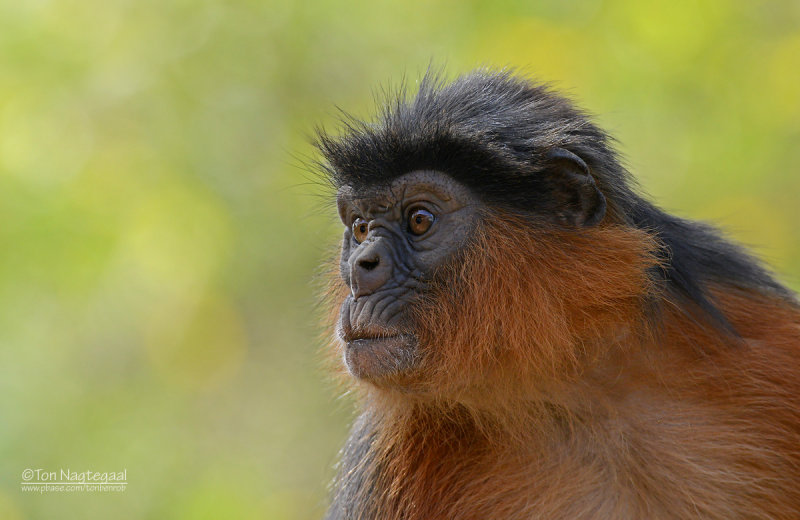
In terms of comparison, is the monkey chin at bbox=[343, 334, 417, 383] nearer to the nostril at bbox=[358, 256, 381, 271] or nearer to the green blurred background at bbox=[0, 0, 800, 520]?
the nostril at bbox=[358, 256, 381, 271]

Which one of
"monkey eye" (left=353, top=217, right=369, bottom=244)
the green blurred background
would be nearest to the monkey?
"monkey eye" (left=353, top=217, right=369, bottom=244)

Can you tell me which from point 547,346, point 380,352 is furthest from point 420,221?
point 547,346

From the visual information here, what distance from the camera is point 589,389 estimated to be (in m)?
5.32

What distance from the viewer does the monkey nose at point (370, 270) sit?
522cm

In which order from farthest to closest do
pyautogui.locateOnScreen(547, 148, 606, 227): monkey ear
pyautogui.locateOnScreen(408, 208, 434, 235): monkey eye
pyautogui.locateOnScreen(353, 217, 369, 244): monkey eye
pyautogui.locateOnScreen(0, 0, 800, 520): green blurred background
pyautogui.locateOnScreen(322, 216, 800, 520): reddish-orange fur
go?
pyautogui.locateOnScreen(0, 0, 800, 520): green blurred background
pyautogui.locateOnScreen(353, 217, 369, 244): monkey eye
pyautogui.locateOnScreen(408, 208, 434, 235): monkey eye
pyautogui.locateOnScreen(547, 148, 606, 227): monkey ear
pyautogui.locateOnScreen(322, 216, 800, 520): reddish-orange fur

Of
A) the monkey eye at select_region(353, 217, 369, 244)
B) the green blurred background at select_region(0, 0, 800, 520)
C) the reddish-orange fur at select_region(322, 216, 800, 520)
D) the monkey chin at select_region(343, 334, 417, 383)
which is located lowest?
the reddish-orange fur at select_region(322, 216, 800, 520)

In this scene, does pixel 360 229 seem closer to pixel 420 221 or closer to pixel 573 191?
pixel 420 221

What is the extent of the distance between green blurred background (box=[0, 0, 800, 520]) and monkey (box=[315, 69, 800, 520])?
6.19 m

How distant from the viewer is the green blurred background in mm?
11891

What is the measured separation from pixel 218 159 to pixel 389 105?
7928 millimetres

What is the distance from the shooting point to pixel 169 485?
1230cm

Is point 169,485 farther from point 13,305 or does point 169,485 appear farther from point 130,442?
point 13,305

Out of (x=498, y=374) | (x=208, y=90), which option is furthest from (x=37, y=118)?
(x=498, y=374)

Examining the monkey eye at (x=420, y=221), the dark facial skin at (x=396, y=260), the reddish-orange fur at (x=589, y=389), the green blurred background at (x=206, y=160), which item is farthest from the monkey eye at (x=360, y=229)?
the green blurred background at (x=206, y=160)
